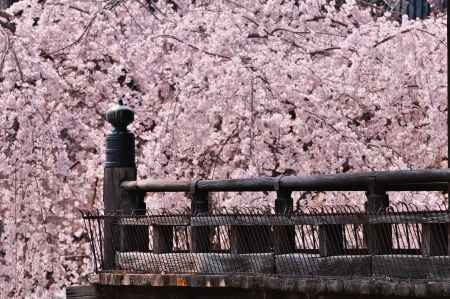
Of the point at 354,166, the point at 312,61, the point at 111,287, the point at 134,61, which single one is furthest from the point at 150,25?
the point at 111,287

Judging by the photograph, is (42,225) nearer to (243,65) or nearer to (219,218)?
(243,65)

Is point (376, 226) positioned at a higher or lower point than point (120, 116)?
lower

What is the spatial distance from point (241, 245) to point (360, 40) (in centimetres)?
807

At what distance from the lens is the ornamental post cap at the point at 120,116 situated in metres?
15.3

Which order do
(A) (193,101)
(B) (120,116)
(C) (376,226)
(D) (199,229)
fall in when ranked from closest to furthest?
(C) (376,226), (D) (199,229), (B) (120,116), (A) (193,101)

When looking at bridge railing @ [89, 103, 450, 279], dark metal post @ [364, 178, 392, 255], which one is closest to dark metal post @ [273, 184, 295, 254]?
bridge railing @ [89, 103, 450, 279]

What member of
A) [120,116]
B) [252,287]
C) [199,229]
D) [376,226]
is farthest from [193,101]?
[376,226]

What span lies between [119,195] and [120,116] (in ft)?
2.71

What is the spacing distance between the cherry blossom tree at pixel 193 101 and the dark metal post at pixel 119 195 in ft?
12.5

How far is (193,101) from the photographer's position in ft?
66.3

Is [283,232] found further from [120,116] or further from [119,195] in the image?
[120,116]

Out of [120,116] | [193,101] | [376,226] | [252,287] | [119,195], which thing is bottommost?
[252,287]

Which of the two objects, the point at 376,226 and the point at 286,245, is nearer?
the point at 376,226

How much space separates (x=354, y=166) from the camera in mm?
20031
